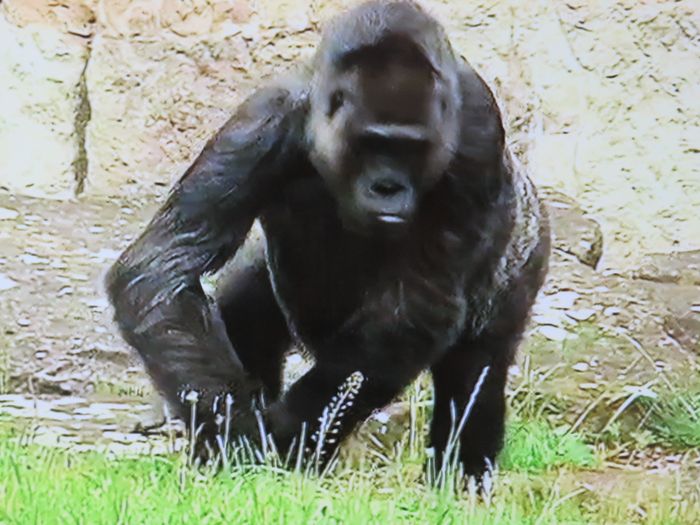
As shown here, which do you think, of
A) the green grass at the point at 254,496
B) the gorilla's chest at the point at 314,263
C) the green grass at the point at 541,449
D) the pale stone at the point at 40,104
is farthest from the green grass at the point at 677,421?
the pale stone at the point at 40,104

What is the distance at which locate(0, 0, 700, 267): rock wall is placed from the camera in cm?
239

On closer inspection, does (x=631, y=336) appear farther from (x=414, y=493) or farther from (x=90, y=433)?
(x=90, y=433)

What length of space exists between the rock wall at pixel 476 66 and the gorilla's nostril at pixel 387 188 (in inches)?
30.6

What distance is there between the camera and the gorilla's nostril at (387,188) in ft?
5.33

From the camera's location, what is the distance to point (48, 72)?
7.99 feet

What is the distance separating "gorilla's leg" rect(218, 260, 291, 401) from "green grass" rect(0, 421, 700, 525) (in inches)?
9.9

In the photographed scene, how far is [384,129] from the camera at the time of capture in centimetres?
162

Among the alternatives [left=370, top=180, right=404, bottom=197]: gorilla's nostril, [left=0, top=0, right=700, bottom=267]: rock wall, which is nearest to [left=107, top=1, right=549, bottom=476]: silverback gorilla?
[left=370, top=180, right=404, bottom=197]: gorilla's nostril

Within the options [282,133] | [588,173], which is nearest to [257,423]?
[282,133]

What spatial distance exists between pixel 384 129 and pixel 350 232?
0.18 metres

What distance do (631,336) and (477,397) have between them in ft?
1.23

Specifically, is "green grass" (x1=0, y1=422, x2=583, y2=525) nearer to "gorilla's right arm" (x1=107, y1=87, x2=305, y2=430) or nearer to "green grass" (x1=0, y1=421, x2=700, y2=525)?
"green grass" (x1=0, y1=421, x2=700, y2=525)

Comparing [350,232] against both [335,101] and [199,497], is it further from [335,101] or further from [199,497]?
[199,497]

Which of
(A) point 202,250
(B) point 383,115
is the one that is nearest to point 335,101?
(B) point 383,115
